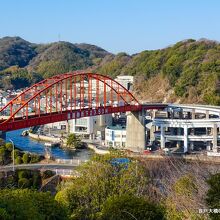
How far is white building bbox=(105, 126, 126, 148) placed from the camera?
39344 mm

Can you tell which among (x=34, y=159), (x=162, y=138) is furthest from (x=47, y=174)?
(x=162, y=138)

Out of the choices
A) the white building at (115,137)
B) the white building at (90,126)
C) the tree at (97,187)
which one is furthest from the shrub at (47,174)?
the white building at (90,126)

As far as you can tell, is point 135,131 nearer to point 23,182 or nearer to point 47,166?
point 47,166

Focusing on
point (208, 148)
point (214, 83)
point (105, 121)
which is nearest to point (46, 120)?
point (208, 148)

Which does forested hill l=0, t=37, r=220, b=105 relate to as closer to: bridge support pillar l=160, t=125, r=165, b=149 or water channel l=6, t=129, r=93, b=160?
bridge support pillar l=160, t=125, r=165, b=149

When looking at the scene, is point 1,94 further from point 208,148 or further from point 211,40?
point 208,148

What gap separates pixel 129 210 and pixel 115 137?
91.7ft

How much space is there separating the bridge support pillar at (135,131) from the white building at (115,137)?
0.77m

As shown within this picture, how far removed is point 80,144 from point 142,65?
95.7 feet

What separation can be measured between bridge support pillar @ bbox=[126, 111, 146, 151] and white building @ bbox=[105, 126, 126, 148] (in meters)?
0.77

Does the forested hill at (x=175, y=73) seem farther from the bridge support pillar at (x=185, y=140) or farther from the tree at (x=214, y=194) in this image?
the tree at (x=214, y=194)

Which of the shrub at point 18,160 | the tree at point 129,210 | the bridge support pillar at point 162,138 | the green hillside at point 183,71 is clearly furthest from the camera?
the green hillside at point 183,71

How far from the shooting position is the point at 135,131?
38.2 meters

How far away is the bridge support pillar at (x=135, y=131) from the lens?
3788cm
